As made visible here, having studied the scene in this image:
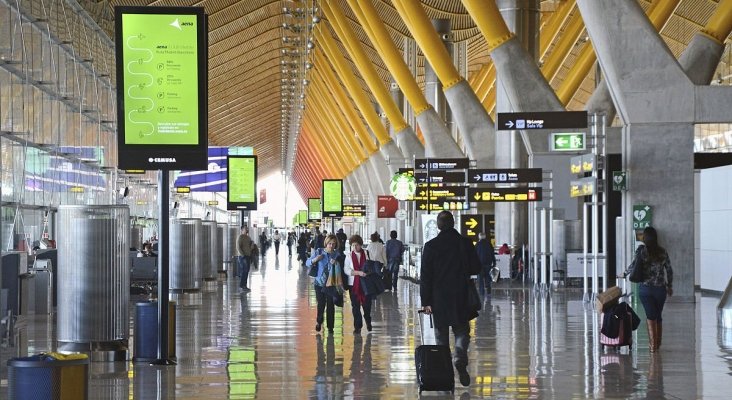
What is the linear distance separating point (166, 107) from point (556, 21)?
37.9 m

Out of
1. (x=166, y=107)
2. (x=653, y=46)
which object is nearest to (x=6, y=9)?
(x=653, y=46)

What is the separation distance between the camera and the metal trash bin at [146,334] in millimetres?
12781

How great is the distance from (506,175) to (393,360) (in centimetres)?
1640

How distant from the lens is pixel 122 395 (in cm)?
1020

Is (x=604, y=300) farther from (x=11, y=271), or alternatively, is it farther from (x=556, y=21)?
(x=556, y=21)

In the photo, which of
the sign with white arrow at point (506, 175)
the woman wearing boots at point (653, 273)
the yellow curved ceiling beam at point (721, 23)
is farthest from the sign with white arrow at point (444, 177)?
the woman wearing boots at point (653, 273)

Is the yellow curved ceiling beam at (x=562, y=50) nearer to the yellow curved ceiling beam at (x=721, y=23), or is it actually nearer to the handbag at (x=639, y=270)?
the yellow curved ceiling beam at (x=721, y=23)

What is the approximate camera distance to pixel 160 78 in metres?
12.5

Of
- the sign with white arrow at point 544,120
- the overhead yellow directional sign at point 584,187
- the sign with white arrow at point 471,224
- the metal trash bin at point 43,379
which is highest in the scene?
the sign with white arrow at point 544,120

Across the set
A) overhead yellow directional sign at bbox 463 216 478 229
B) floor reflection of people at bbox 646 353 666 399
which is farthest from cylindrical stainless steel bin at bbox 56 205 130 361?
overhead yellow directional sign at bbox 463 216 478 229

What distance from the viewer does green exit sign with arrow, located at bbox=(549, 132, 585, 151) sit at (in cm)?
2417

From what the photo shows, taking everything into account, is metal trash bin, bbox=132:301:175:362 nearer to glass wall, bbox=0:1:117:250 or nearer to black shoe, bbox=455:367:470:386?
black shoe, bbox=455:367:470:386

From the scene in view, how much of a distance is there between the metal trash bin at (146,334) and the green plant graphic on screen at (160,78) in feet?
5.86

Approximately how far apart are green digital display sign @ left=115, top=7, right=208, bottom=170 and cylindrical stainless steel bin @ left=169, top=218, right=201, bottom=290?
14538mm
